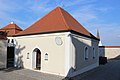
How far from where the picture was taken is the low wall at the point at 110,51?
41.7 metres

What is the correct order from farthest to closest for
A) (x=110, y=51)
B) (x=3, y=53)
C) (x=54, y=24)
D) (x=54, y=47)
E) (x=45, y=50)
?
(x=110, y=51), (x=3, y=53), (x=54, y=24), (x=45, y=50), (x=54, y=47)

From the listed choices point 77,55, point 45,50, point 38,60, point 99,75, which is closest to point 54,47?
point 45,50

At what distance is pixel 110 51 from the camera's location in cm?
4231

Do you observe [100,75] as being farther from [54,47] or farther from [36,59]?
[36,59]

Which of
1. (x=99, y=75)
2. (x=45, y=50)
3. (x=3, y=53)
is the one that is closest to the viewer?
(x=99, y=75)

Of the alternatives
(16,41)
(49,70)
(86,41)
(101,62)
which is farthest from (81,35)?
(101,62)

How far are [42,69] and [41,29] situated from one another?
3.88m

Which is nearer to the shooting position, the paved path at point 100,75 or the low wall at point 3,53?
→ the paved path at point 100,75

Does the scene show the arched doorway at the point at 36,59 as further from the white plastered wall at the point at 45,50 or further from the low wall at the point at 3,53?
the low wall at the point at 3,53

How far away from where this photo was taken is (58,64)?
16.0 metres

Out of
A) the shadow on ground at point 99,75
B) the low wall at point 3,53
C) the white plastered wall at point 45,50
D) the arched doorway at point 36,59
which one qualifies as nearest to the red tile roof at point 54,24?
the white plastered wall at point 45,50

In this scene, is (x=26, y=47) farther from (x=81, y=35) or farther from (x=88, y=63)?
(x=88, y=63)

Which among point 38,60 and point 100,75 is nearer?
point 100,75

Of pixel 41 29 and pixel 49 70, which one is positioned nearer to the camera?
pixel 49 70
